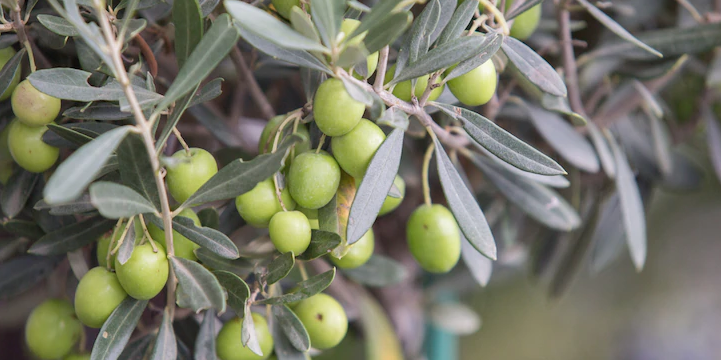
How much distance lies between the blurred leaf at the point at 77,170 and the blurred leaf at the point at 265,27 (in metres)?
0.10

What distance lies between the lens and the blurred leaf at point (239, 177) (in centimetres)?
35

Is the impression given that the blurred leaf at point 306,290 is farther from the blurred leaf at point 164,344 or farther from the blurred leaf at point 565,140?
the blurred leaf at point 565,140

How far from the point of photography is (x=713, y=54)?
75 centimetres

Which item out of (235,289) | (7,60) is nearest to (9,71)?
(7,60)

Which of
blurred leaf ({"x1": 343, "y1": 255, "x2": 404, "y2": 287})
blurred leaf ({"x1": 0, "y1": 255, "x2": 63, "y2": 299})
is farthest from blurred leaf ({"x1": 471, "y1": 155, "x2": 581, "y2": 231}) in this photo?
blurred leaf ({"x1": 0, "y1": 255, "x2": 63, "y2": 299})

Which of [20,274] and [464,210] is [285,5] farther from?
[20,274]

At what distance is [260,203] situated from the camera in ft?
1.32

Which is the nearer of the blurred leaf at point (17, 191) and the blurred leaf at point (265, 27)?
the blurred leaf at point (265, 27)

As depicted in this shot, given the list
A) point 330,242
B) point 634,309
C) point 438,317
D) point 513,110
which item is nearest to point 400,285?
point 438,317

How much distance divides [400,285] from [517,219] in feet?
0.74

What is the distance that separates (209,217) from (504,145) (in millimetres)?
237

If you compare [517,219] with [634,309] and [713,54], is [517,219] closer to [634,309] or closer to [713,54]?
[713,54]

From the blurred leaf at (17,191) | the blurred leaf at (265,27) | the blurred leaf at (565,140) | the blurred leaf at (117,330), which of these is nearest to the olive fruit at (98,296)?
the blurred leaf at (117,330)

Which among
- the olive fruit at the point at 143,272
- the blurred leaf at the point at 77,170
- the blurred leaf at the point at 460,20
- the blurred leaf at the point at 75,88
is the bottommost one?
the olive fruit at the point at 143,272
